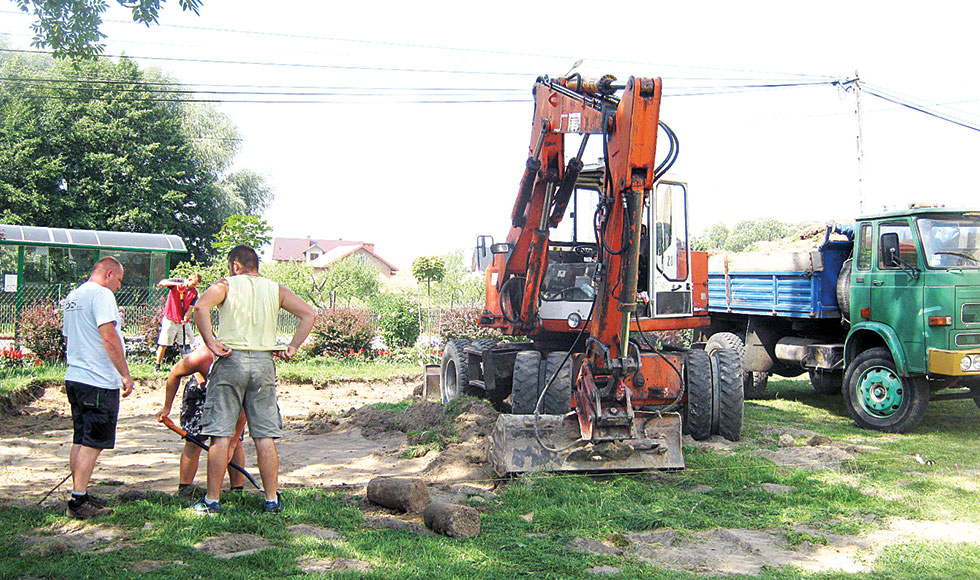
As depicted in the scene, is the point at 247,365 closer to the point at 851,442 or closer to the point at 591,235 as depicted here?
the point at 591,235

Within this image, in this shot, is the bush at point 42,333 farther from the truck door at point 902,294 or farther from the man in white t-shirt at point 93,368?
the truck door at point 902,294

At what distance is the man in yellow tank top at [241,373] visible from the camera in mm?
5266

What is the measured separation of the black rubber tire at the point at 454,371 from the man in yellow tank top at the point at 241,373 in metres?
4.58

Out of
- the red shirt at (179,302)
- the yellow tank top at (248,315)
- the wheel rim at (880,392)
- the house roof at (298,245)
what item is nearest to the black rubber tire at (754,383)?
the wheel rim at (880,392)

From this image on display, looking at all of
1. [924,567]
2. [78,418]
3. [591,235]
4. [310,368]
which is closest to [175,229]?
[310,368]

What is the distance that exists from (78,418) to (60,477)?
175 centimetres

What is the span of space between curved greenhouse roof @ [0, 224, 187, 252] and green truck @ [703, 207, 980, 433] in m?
15.2

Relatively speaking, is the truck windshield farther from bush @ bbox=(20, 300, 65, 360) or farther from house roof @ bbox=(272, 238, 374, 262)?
house roof @ bbox=(272, 238, 374, 262)

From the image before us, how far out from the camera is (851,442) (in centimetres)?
872

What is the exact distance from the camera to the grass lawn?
4.33 m

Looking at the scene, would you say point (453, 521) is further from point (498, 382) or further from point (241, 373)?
point (498, 382)

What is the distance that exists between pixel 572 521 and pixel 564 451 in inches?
47.0

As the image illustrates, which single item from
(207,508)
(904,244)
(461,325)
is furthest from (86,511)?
(461,325)

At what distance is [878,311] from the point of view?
9477 mm
